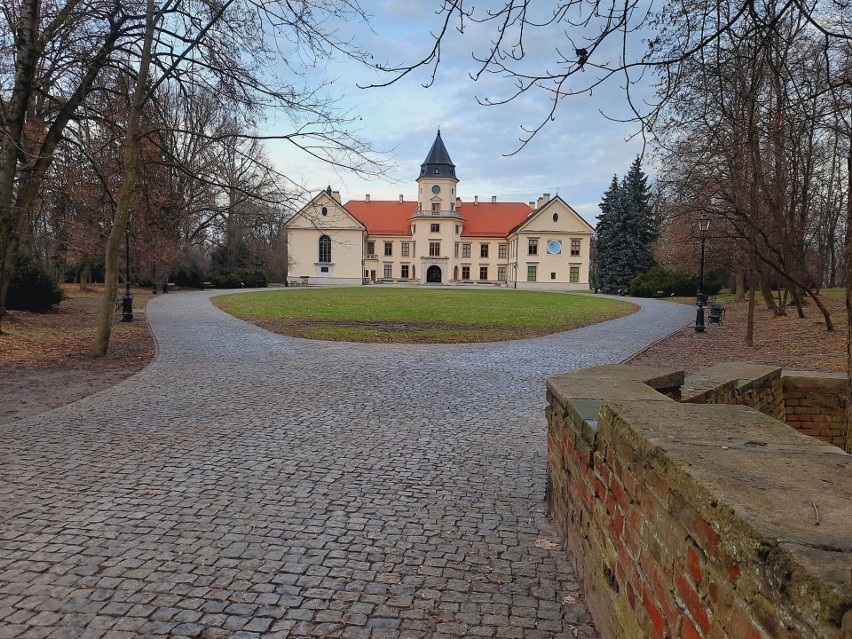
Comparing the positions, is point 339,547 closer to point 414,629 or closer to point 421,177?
point 414,629

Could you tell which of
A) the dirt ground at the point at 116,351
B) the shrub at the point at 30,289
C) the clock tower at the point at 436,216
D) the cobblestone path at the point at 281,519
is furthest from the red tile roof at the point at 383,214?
the cobblestone path at the point at 281,519

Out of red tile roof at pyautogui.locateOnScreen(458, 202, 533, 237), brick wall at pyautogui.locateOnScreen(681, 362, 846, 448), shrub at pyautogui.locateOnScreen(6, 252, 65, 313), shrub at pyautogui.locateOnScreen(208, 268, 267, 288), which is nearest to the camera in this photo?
brick wall at pyautogui.locateOnScreen(681, 362, 846, 448)

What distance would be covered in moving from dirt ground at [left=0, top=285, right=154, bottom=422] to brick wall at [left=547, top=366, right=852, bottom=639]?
22.8 ft

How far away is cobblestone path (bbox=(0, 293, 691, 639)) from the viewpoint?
2.93m

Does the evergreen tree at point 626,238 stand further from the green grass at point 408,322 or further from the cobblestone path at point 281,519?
the cobblestone path at point 281,519

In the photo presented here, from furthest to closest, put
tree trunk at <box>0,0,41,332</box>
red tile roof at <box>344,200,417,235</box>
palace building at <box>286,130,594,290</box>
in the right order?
red tile roof at <box>344,200,417,235</box>
palace building at <box>286,130,594,290</box>
tree trunk at <box>0,0,41,332</box>

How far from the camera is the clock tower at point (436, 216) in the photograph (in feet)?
234

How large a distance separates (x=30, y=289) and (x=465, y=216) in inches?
2320

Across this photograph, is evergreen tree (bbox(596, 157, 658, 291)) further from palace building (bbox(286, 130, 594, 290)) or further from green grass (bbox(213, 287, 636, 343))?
green grass (bbox(213, 287, 636, 343))

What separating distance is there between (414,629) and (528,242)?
2620 inches

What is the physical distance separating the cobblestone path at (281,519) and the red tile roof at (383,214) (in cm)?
6595

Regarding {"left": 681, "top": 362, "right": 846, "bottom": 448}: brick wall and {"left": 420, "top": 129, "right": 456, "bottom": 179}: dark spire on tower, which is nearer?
A: {"left": 681, "top": 362, "right": 846, "bottom": 448}: brick wall

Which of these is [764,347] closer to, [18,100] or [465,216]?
[18,100]

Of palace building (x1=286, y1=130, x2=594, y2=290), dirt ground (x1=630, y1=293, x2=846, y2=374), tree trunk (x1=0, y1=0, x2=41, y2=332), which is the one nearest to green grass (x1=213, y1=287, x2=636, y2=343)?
dirt ground (x1=630, y1=293, x2=846, y2=374)
